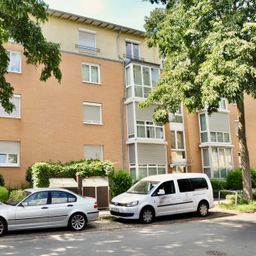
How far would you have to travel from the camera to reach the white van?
1392 centimetres

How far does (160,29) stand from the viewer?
727 inches

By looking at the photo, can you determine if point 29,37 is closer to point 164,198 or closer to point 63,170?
point 63,170

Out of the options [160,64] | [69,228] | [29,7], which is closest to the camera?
[29,7]

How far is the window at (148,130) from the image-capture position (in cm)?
2411

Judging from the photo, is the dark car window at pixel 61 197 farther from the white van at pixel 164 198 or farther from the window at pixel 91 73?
the window at pixel 91 73

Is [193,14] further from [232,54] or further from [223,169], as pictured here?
[223,169]

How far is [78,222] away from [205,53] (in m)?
9.33

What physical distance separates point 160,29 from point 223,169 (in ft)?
45.7

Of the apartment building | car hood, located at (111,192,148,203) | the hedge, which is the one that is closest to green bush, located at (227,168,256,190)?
the apartment building

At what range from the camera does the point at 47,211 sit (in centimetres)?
1201

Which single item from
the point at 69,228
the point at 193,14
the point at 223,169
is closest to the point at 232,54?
the point at 193,14

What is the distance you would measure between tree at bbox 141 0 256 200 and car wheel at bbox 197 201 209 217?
10.5 ft

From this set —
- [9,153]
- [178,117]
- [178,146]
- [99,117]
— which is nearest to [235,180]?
[178,146]

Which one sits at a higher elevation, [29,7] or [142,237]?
[29,7]
